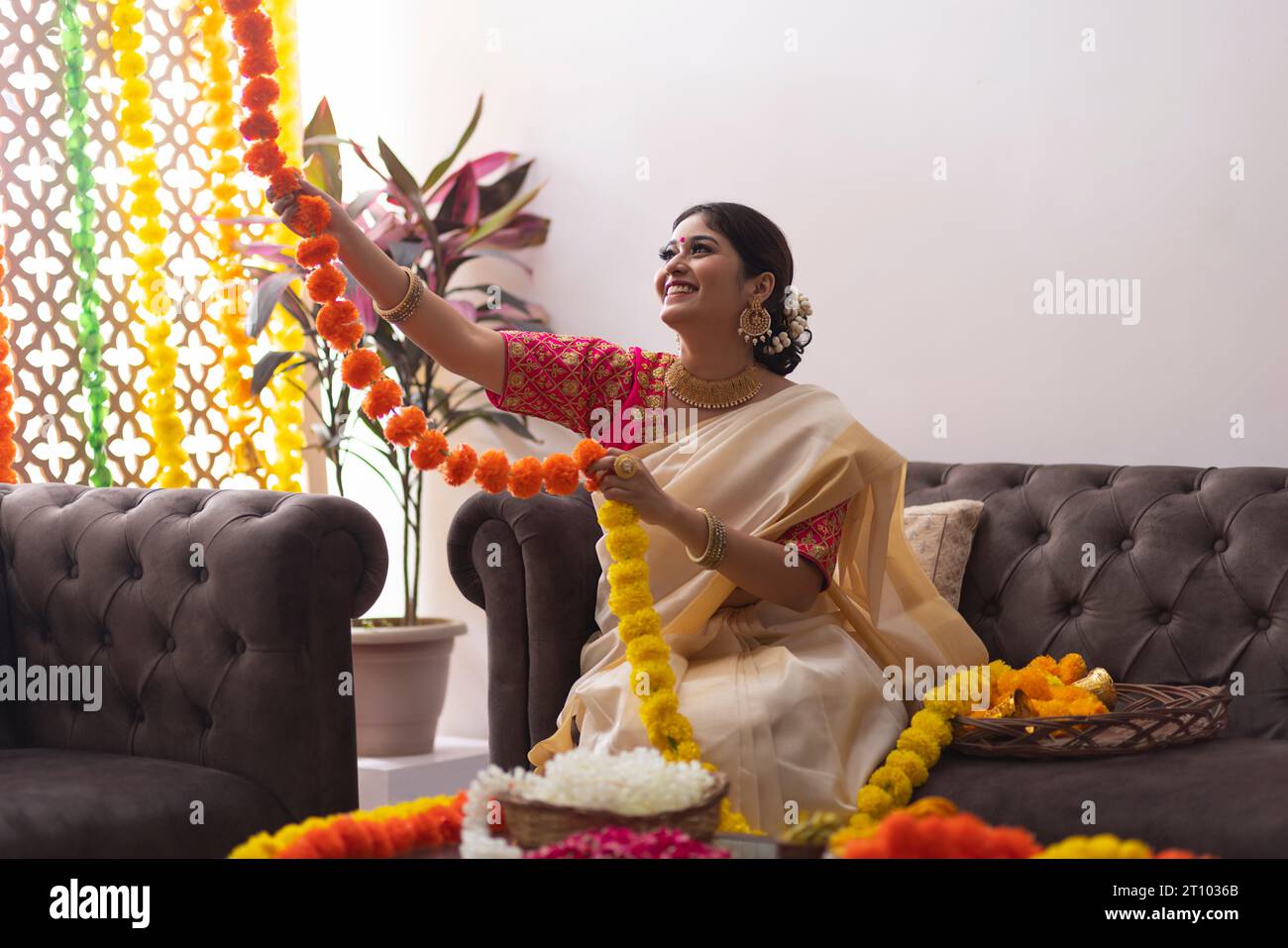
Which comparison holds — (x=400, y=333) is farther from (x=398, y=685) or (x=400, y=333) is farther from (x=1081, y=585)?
(x=1081, y=585)

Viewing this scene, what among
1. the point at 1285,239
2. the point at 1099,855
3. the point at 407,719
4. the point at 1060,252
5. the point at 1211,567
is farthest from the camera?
the point at 407,719

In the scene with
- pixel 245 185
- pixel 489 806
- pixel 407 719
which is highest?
pixel 245 185

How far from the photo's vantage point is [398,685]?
4164 mm

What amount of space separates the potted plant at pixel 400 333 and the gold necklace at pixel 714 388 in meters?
1.50

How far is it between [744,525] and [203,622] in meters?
1.02

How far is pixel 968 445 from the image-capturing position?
3393 mm

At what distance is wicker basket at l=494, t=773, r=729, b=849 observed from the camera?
1478 millimetres

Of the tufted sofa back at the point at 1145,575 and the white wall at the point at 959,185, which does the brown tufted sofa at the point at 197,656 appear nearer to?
the tufted sofa back at the point at 1145,575

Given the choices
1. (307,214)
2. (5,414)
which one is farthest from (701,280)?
(5,414)

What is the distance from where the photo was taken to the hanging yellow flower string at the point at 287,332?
4395mm

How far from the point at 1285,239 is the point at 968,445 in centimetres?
86

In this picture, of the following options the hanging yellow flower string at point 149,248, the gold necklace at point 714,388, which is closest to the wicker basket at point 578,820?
the gold necklace at point 714,388
